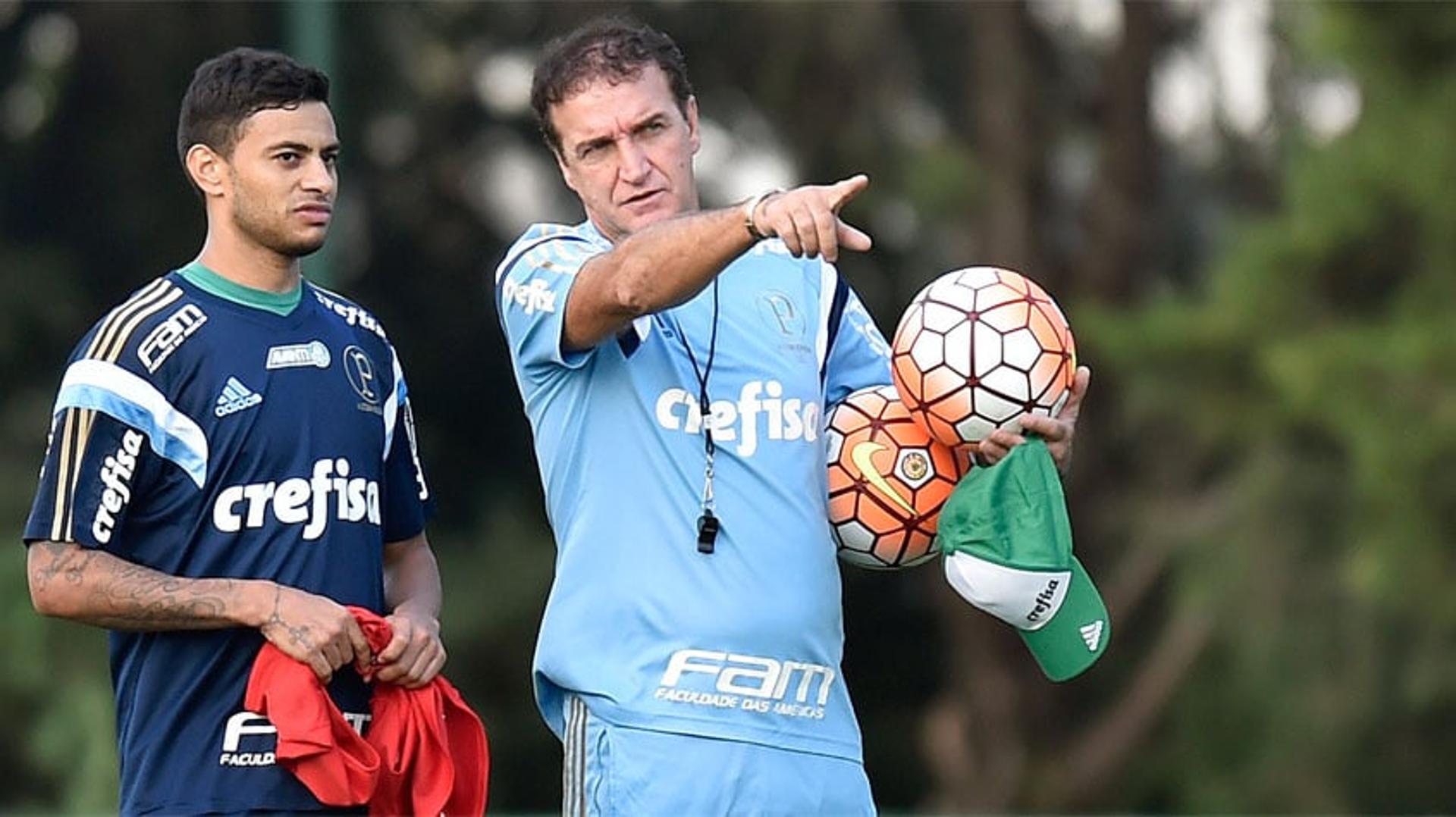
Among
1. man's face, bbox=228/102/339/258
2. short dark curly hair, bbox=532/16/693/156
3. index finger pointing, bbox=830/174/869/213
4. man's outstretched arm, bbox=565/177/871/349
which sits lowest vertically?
man's outstretched arm, bbox=565/177/871/349

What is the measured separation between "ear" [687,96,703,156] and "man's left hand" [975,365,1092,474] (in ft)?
2.46

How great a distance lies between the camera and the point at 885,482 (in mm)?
A: 4277

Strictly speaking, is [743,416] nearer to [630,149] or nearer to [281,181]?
[630,149]

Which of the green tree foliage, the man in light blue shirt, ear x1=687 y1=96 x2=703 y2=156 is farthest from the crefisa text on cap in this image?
the green tree foliage

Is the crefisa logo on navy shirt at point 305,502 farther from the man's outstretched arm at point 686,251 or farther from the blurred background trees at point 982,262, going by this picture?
the blurred background trees at point 982,262

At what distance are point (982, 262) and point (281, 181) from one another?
10891mm

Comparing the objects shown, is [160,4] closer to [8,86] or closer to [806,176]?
[8,86]

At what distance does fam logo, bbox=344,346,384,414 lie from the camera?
4.43 m

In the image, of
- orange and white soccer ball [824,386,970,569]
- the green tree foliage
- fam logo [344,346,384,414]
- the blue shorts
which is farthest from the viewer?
the green tree foliage

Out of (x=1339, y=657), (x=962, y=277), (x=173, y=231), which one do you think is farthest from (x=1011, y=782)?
(x=962, y=277)

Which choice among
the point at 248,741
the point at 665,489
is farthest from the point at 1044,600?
the point at 248,741

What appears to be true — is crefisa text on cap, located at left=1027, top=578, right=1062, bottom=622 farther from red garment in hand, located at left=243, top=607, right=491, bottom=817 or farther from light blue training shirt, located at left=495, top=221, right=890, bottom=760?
red garment in hand, located at left=243, top=607, right=491, bottom=817

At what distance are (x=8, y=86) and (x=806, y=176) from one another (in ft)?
17.0

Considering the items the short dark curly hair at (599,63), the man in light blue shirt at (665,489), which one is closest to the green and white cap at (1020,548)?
the man in light blue shirt at (665,489)
